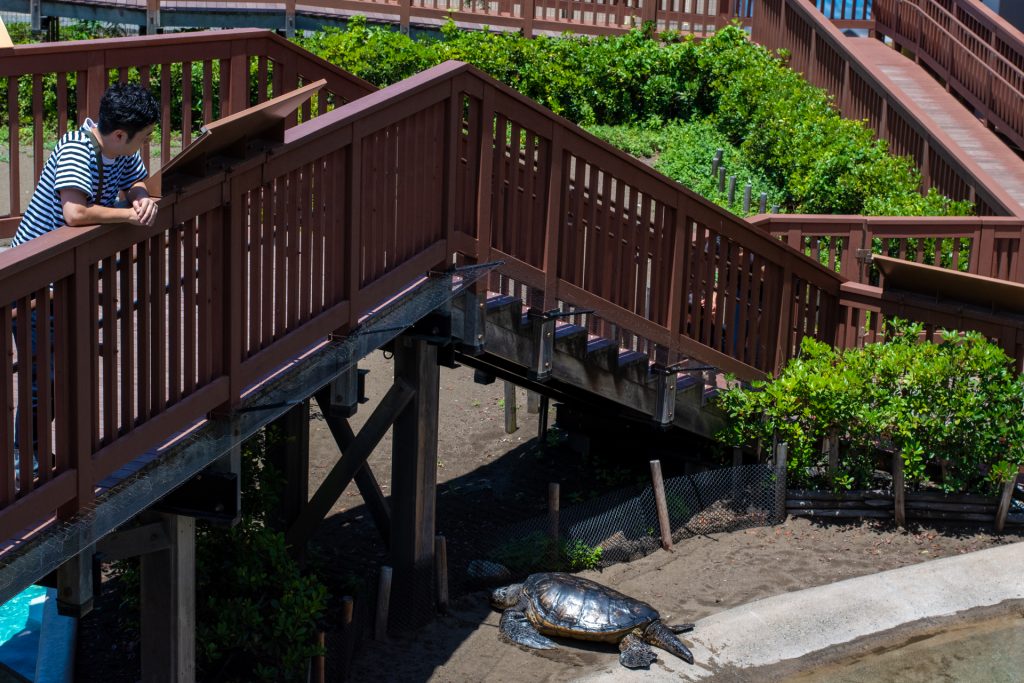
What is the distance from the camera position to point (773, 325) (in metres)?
11.5

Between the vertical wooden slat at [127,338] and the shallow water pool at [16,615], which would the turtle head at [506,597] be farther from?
the vertical wooden slat at [127,338]

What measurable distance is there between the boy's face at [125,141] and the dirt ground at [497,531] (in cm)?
427

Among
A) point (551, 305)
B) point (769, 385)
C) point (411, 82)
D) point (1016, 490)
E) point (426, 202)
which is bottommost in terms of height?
point (1016, 490)

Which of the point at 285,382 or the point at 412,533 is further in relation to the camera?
the point at 412,533

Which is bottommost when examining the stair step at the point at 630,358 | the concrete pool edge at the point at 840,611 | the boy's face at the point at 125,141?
the concrete pool edge at the point at 840,611

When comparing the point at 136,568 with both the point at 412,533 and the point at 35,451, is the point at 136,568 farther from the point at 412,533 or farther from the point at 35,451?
the point at 35,451

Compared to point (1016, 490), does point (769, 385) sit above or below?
above

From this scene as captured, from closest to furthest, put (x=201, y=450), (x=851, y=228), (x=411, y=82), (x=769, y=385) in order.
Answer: (x=201, y=450) → (x=411, y=82) → (x=769, y=385) → (x=851, y=228)

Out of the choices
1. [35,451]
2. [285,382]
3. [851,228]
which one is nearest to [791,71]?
[851,228]

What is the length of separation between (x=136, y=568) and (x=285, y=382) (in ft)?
9.77

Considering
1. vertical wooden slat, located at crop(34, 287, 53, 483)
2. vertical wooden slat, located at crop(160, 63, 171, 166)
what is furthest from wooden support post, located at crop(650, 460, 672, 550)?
vertical wooden slat, located at crop(34, 287, 53, 483)

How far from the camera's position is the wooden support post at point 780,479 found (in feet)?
36.8

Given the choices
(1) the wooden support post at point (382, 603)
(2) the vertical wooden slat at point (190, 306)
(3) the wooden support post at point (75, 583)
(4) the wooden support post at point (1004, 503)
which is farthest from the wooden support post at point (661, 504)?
(3) the wooden support post at point (75, 583)

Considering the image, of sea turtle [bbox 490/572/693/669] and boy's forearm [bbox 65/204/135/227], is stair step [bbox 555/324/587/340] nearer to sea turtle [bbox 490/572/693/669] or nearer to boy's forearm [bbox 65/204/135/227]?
sea turtle [bbox 490/572/693/669]
